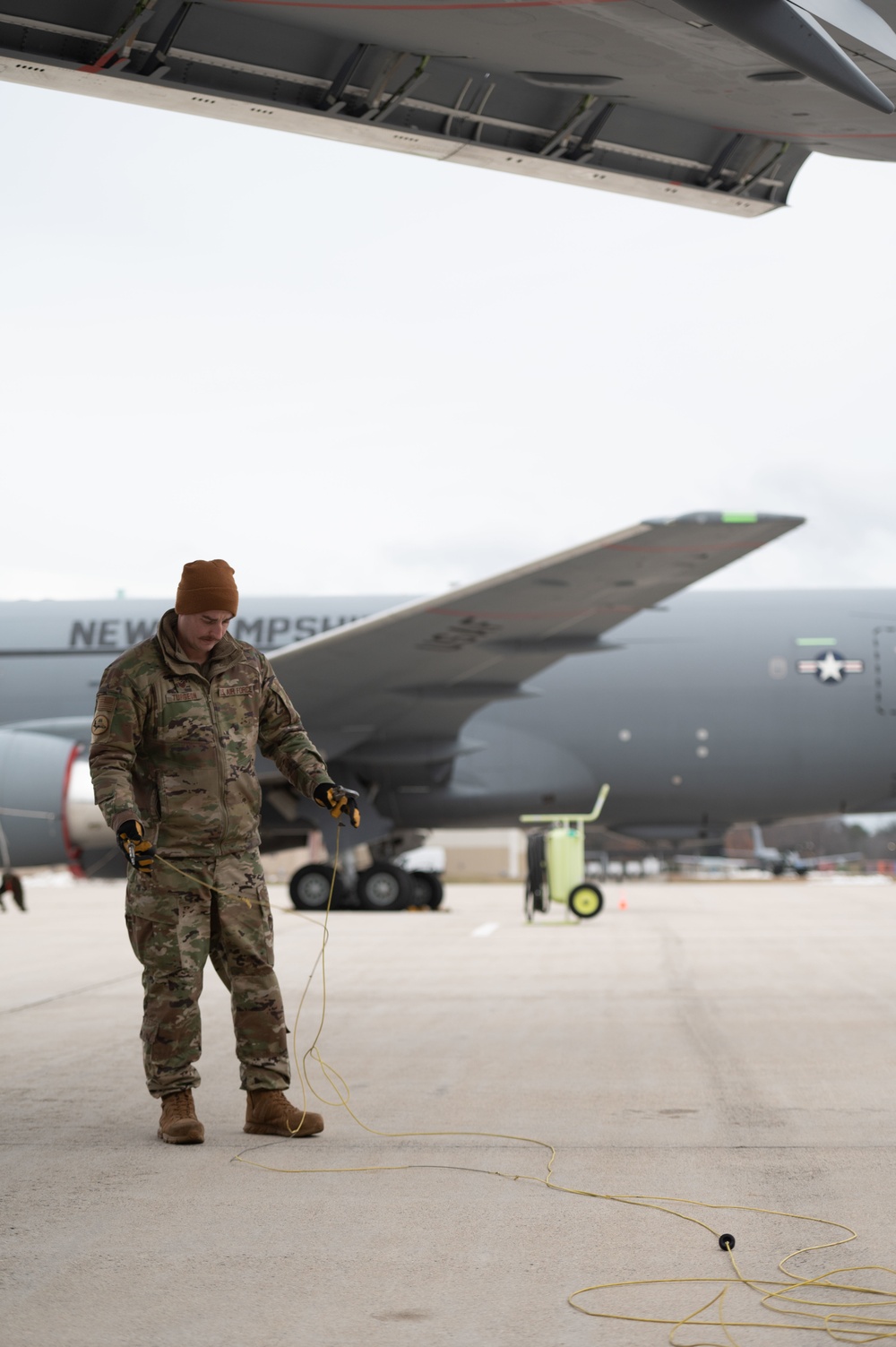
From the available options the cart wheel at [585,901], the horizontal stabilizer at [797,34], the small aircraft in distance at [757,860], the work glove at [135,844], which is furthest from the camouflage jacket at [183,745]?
the small aircraft in distance at [757,860]

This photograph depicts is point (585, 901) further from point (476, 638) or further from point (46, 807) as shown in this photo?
point (46, 807)

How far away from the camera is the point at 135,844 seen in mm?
4152

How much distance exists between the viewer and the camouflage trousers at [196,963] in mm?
4492

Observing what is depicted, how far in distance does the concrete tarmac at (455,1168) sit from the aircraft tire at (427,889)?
9791 mm

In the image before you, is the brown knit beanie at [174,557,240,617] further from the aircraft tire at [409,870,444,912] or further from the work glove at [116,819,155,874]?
the aircraft tire at [409,870,444,912]

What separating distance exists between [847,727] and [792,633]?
151 centimetres

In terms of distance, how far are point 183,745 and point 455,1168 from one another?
5.64ft

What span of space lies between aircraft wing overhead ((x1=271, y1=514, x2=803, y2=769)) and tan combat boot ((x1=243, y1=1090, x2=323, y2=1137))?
909 cm

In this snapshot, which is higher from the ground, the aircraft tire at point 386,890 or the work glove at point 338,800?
the work glove at point 338,800

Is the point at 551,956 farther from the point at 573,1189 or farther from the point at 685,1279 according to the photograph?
the point at 685,1279

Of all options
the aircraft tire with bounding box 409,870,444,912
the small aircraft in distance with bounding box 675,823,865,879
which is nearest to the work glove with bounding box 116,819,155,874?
the aircraft tire with bounding box 409,870,444,912

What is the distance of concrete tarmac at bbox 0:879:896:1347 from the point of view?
8.90 ft

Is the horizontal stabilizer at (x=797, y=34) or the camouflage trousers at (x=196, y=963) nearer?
the horizontal stabilizer at (x=797, y=34)

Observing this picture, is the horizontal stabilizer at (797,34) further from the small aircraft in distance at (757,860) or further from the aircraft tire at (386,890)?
the small aircraft in distance at (757,860)
